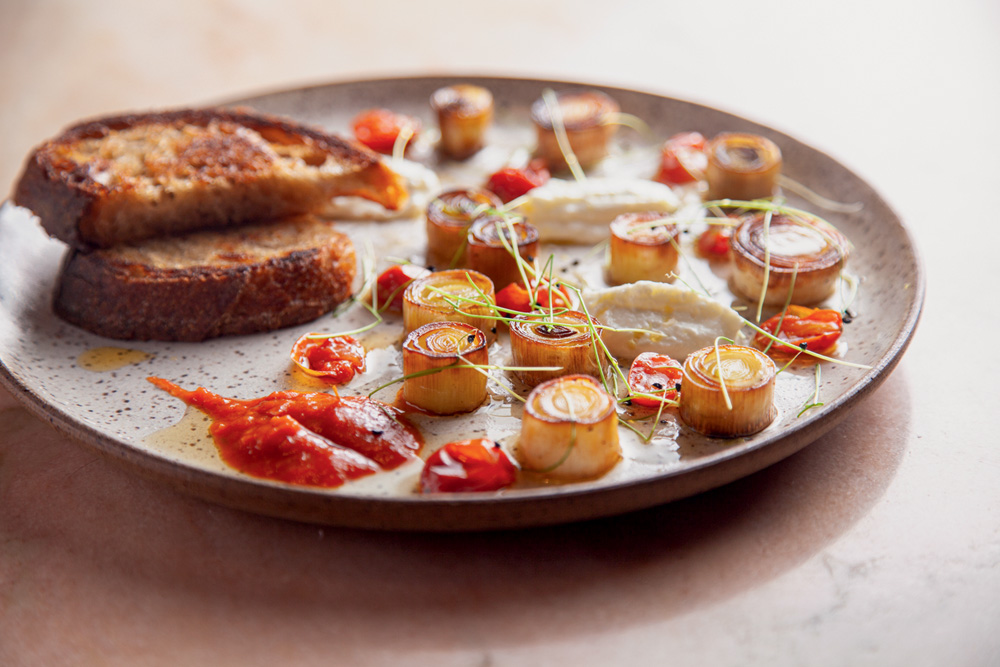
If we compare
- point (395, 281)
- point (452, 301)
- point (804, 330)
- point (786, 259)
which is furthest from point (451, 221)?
point (804, 330)

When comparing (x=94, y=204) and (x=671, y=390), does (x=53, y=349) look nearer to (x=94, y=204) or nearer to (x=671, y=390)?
(x=94, y=204)

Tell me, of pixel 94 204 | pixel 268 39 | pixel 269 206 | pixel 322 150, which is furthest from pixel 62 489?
pixel 268 39

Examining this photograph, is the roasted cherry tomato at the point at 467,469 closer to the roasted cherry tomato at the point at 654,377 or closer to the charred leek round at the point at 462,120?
the roasted cherry tomato at the point at 654,377

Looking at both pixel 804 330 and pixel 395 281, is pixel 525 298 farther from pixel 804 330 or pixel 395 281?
pixel 804 330

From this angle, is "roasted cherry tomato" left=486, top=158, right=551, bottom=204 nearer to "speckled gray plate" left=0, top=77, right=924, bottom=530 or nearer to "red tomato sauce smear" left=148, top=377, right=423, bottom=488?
"speckled gray plate" left=0, top=77, right=924, bottom=530

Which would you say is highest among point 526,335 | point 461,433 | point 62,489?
point 526,335

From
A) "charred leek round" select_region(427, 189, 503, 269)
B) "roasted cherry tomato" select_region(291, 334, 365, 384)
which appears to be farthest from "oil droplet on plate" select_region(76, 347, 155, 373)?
"charred leek round" select_region(427, 189, 503, 269)
